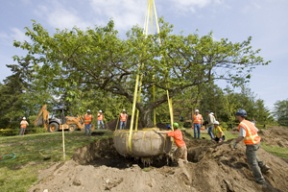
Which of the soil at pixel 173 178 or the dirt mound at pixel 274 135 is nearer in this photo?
the soil at pixel 173 178

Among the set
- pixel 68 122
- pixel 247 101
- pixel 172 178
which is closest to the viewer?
pixel 172 178

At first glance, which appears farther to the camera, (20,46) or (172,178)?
(20,46)

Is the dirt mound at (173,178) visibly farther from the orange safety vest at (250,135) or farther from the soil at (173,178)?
the orange safety vest at (250,135)

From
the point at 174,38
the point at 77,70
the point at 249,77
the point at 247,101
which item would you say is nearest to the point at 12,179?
the point at 77,70

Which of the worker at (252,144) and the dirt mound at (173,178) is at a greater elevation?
the worker at (252,144)

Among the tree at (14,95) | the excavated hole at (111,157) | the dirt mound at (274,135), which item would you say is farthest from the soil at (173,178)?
the tree at (14,95)

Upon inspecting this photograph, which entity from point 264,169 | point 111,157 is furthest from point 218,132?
point 111,157

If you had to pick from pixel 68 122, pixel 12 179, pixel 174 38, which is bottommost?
pixel 12 179

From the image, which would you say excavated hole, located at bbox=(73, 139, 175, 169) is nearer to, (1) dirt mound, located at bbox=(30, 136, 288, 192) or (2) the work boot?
(1) dirt mound, located at bbox=(30, 136, 288, 192)

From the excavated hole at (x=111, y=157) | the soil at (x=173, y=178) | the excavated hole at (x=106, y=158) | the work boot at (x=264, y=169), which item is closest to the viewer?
the soil at (x=173, y=178)

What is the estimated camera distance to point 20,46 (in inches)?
319

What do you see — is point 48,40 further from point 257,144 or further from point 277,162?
point 277,162

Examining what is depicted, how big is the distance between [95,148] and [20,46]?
5250mm

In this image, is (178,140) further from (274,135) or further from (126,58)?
(274,135)
